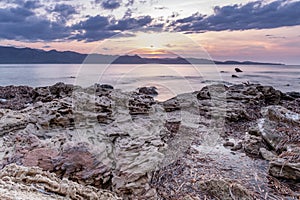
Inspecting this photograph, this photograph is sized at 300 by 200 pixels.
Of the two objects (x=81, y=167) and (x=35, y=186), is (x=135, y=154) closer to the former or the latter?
(x=81, y=167)

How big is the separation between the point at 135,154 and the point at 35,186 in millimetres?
1383

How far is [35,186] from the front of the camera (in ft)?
5.89

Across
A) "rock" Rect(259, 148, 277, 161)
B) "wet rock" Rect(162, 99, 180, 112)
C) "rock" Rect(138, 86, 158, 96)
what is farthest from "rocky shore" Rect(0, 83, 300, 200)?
"rock" Rect(138, 86, 158, 96)

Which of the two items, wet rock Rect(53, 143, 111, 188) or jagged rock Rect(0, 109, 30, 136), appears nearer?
wet rock Rect(53, 143, 111, 188)

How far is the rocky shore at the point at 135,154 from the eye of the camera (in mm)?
2441

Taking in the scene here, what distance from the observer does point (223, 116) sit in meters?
6.26

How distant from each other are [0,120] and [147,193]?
2731mm

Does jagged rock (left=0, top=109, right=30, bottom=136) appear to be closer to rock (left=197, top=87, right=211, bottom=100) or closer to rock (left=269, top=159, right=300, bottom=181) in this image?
rock (left=269, top=159, right=300, bottom=181)

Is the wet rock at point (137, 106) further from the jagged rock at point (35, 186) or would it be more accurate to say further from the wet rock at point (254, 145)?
the jagged rock at point (35, 186)

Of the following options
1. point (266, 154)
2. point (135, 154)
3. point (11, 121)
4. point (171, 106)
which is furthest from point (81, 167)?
point (171, 106)

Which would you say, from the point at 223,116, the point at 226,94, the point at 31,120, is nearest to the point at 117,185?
the point at 31,120

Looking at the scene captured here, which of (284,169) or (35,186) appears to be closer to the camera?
(35,186)

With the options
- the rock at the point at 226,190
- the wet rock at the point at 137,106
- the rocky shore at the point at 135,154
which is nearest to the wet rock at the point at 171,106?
the rocky shore at the point at 135,154

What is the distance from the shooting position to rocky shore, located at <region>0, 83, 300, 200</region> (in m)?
2.44
